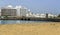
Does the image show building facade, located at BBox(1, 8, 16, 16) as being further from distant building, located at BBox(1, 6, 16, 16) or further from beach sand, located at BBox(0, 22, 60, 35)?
beach sand, located at BBox(0, 22, 60, 35)

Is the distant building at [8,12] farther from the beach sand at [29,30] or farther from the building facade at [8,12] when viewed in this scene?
the beach sand at [29,30]

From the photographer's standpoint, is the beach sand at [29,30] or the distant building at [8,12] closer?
the beach sand at [29,30]

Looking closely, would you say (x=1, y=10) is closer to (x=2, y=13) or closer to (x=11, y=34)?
(x=2, y=13)

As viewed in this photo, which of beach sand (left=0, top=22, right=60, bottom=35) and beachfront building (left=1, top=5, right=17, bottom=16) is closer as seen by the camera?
beach sand (left=0, top=22, right=60, bottom=35)

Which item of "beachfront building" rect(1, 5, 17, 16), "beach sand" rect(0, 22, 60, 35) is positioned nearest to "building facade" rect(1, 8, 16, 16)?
"beachfront building" rect(1, 5, 17, 16)

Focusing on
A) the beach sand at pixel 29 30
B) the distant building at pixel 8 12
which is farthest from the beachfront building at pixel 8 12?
the beach sand at pixel 29 30

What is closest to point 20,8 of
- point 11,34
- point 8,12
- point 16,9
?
point 16,9

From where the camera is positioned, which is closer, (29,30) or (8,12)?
(29,30)

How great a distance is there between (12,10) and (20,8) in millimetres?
7346

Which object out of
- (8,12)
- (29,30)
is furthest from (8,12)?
(29,30)

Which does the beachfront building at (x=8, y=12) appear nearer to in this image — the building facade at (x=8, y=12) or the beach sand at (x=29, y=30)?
the building facade at (x=8, y=12)

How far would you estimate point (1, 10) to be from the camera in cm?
8875

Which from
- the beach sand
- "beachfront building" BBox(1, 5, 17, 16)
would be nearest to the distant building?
"beachfront building" BBox(1, 5, 17, 16)

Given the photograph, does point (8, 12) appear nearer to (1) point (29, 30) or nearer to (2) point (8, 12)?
(2) point (8, 12)
